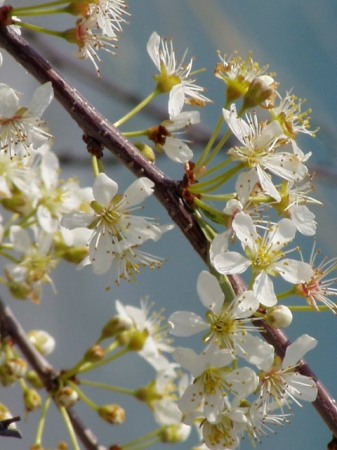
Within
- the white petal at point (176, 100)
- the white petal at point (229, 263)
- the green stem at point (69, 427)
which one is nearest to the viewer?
the white petal at point (229, 263)

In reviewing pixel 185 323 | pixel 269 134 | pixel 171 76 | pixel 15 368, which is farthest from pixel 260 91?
pixel 15 368

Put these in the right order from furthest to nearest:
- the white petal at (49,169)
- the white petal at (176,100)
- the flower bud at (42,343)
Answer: the flower bud at (42,343)
the white petal at (49,169)
the white petal at (176,100)

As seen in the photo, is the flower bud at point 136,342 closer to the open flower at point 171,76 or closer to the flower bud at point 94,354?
the flower bud at point 94,354

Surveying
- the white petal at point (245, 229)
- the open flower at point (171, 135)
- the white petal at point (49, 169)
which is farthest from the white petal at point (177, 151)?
the white petal at point (49, 169)

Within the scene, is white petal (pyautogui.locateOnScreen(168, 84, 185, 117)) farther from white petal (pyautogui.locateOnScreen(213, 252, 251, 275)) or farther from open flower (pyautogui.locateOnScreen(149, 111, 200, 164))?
white petal (pyautogui.locateOnScreen(213, 252, 251, 275))

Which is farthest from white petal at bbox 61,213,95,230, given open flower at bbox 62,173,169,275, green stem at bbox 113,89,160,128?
green stem at bbox 113,89,160,128
